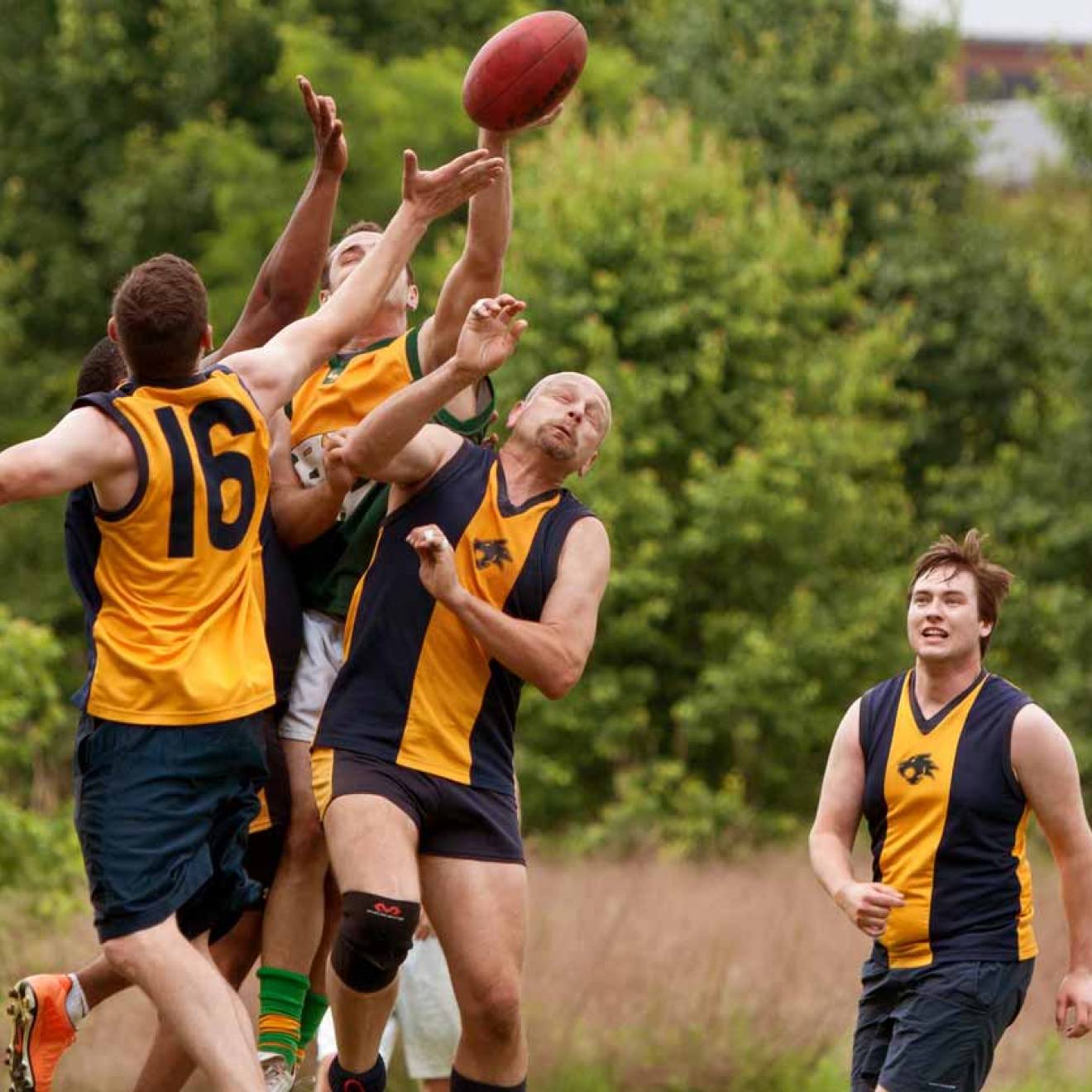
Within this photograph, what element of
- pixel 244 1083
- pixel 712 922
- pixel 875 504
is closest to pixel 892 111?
pixel 875 504

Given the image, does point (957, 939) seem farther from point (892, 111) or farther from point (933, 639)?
point (892, 111)

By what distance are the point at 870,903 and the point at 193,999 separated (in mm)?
1881

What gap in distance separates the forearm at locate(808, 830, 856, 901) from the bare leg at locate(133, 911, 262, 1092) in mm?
1763

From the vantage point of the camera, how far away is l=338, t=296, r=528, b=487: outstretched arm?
5879 mm

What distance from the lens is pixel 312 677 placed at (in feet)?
21.7

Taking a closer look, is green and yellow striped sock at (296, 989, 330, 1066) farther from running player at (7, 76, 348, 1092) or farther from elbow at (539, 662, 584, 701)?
elbow at (539, 662, 584, 701)

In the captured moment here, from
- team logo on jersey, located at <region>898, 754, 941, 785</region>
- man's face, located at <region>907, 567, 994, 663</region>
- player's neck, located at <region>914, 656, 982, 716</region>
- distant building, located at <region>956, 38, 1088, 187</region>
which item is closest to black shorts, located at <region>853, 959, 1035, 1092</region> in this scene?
team logo on jersey, located at <region>898, 754, 941, 785</region>

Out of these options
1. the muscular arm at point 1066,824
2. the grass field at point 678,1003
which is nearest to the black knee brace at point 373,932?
the muscular arm at point 1066,824

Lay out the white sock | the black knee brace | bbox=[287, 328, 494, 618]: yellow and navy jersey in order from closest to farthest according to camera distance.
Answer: the black knee brace → the white sock → bbox=[287, 328, 494, 618]: yellow and navy jersey

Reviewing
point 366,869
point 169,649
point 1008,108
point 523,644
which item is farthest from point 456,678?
point 1008,108

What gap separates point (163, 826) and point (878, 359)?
17632 mm

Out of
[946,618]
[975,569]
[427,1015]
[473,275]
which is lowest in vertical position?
[427,1015]

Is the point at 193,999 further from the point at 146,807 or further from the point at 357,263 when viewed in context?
the point at 357,263

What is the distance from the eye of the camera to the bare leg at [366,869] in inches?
233
